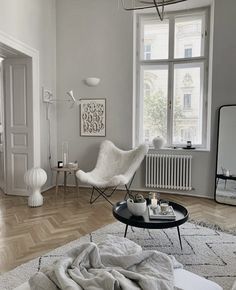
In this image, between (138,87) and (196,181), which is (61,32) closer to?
(138,87)

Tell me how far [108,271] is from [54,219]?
2279mm

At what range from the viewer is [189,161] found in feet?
14.7

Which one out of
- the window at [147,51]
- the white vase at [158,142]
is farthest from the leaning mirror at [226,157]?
the window at [147,51]

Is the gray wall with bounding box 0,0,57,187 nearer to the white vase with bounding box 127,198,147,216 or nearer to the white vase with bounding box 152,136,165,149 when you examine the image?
the white vase with bounding box 152,136,165,149

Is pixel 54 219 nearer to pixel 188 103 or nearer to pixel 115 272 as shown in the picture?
pixel 115 272

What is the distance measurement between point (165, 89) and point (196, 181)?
1.70m

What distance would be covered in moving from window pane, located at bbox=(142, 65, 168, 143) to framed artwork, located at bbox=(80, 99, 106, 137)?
0.77 m

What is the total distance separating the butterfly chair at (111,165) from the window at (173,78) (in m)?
0.64

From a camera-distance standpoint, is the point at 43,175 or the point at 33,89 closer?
the point at 43,175

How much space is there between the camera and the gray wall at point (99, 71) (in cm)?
468

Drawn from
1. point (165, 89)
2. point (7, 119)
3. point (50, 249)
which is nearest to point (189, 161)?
point (165, 89)

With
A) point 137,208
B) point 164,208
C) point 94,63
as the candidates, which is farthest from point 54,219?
point 94,63

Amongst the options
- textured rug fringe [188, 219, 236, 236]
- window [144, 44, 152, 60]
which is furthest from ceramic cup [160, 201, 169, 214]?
window [144, 44, 152, 60]

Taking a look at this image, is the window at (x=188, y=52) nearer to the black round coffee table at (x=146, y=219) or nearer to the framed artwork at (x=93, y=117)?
the framed artwork at (x=93, y=117)
